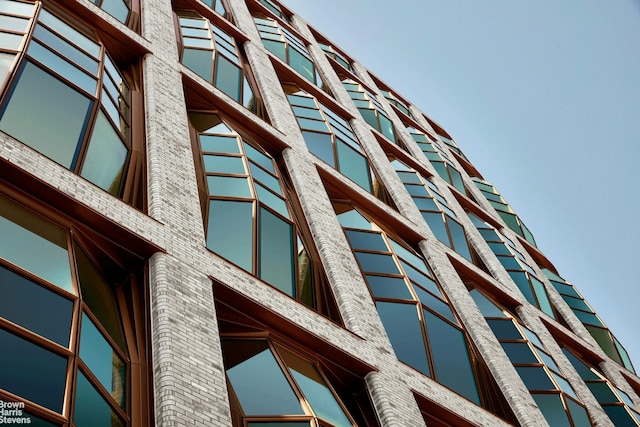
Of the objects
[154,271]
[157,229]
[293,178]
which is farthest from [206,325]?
[293,178]

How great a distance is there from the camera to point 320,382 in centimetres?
1006

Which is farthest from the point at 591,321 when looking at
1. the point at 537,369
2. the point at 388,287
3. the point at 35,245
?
the point at 35,245

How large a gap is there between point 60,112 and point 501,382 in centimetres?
914

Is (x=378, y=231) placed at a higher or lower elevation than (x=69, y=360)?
higher

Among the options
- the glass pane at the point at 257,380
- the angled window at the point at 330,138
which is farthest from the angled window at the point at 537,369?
the glass pane at the point at 257,380

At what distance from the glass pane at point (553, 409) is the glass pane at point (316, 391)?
22.4ft

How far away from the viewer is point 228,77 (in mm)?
17391

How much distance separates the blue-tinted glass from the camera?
13664 millimetres

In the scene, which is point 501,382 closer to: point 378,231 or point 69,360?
point 378,231

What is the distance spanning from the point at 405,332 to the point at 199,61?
26.0ft

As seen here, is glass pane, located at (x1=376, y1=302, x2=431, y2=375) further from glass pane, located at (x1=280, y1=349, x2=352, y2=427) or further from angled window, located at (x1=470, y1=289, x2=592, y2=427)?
angled window, located at (x1=470, y1=289, x2=592, y2=427)

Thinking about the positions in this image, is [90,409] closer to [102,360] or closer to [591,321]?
[102,360]

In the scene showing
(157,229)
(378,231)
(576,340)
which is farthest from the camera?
(576,340)
